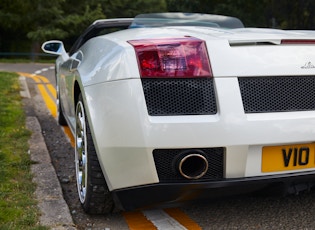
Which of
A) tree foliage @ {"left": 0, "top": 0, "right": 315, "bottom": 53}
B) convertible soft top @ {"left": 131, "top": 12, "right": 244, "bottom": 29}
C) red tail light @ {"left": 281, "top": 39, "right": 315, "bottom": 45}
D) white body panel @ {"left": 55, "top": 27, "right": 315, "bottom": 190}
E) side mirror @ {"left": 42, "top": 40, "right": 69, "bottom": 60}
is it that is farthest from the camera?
tree foliage @ {"left": 0, "top": 0, "right": 315, "bottom": 53}

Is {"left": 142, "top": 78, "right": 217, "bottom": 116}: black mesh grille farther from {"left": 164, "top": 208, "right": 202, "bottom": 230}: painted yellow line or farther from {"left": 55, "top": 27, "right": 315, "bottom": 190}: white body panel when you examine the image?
{"left": 164, "top": 208, "right": 202, "bottom": 230}: painted yellow line

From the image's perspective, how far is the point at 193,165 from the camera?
2.36 metres

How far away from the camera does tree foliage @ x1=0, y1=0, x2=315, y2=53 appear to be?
79.6 feet

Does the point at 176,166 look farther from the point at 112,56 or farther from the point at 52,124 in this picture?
the point at 52,124

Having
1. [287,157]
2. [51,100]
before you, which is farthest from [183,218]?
[51,100]

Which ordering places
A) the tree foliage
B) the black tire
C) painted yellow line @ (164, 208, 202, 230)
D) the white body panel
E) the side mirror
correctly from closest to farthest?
the white body panel
the black tire
painted yellow line @ (164, 208, 202, 230)
the side mirror
the tree foliage

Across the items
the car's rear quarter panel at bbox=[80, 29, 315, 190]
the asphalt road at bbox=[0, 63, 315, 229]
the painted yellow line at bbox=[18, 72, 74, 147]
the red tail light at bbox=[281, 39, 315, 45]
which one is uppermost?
the red tail light at bbox=[281, 39, 315, 45]

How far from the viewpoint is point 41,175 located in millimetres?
3676

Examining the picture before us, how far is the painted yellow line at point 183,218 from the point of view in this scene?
2.83 m

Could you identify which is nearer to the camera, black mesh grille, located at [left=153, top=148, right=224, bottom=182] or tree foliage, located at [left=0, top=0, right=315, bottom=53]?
black mesh grille, located at [left=153, top=148, right=224, bottom=182]

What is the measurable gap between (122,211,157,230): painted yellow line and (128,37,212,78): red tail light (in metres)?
1.02

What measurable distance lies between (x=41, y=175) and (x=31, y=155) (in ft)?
2.13

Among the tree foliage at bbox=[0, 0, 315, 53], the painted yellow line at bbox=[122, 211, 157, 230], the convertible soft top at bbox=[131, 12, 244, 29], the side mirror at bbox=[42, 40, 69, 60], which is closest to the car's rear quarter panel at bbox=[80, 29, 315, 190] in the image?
the painted yellow line at bbox=[122, 211, 157, 230]

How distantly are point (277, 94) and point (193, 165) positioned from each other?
58cm
